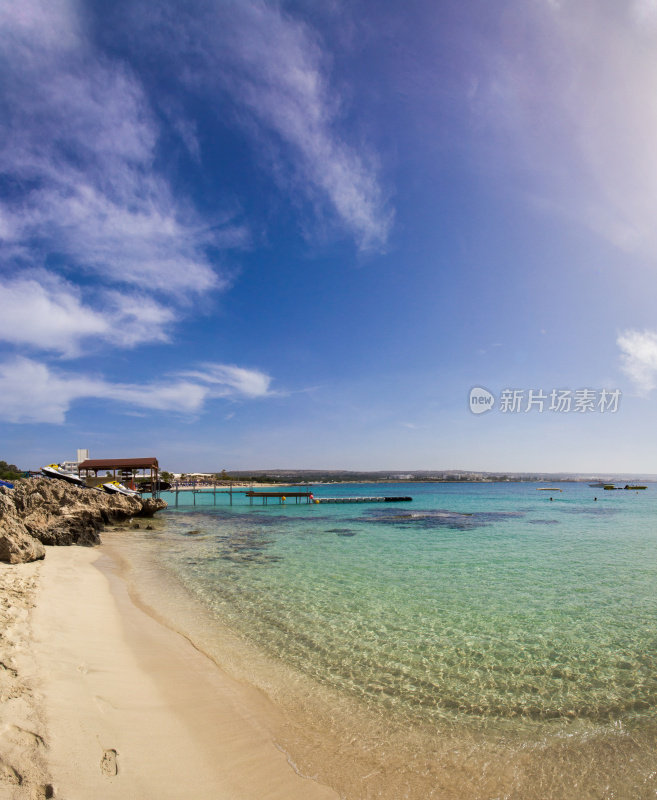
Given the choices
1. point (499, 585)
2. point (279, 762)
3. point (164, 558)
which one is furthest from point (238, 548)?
point (279, 762)

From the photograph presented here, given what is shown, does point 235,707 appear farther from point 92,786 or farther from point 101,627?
point 101,627

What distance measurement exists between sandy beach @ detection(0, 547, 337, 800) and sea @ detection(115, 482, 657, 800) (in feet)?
1.30

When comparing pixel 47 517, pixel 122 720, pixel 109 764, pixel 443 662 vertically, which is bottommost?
pixel 443 662

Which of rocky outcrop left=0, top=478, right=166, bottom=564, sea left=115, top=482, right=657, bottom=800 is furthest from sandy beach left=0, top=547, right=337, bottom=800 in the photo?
rocky outcrop left=0, top=478, right=166, bottom=564

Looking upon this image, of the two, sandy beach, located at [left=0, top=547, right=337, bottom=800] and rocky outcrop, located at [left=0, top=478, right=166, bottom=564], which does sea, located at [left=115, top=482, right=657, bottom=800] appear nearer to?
sandy beach, located at [left=0, top=547, right=337, bottom=800]

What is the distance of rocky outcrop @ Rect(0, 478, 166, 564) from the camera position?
11.4 metres

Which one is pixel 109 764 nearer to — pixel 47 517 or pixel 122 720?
pixel 122 720

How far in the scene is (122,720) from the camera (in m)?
4.12

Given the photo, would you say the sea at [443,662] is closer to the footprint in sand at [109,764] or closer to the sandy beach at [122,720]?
the sandy beach at [122,720]

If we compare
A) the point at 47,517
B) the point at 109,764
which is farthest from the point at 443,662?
the point at 47,517

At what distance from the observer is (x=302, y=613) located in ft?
28.4

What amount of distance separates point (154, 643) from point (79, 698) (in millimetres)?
2631

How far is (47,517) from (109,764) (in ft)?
61.6

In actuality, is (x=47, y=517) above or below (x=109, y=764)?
below
